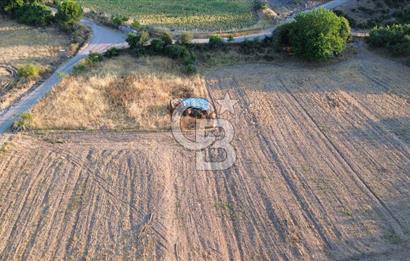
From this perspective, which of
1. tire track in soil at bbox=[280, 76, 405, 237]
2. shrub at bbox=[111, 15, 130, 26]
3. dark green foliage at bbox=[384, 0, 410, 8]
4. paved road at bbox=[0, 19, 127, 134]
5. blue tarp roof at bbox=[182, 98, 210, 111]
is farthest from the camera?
dark green foliage at bbox=[384, 0, 410, 8]

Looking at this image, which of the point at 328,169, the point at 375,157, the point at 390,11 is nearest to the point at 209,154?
the point at 328,169

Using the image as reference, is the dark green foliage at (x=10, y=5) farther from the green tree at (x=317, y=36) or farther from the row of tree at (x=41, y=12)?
the green tree at (x=317, y=36)

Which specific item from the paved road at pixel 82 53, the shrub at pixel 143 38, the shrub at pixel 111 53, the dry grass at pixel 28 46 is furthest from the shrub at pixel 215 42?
the dry grass at pixel 28 46

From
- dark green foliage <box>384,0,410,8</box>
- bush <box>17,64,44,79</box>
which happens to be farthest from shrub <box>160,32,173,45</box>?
dark green foliage <box>384,0,410,8</box>

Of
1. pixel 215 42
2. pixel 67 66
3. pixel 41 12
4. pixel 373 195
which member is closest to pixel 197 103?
pixel 215 42

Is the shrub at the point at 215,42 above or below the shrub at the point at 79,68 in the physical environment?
above

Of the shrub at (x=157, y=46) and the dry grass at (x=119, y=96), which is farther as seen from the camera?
the shrub at (x=157, y=46)

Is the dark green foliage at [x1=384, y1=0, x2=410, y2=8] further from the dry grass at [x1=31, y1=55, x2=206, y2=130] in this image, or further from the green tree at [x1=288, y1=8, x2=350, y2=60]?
the dry grass at [x1=31, y1=55, x2=206, y2=130]
